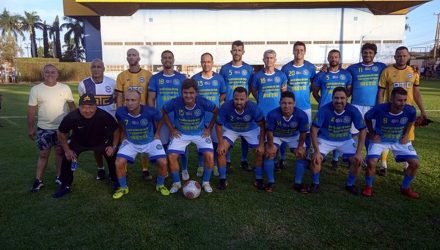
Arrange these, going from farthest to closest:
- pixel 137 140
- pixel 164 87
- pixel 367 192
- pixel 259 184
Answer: pixel 164 87 → pixel 259 184 → pixel 137 140 → pixel 367 192

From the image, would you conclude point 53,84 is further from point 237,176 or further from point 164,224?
point 237,176

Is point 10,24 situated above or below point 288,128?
above

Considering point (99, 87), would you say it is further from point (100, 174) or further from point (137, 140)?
point (100, 174)

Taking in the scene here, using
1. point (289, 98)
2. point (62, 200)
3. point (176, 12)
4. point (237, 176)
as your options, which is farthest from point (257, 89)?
point (176, 12)

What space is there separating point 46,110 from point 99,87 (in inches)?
30.7

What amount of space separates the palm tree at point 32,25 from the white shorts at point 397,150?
7010 cm

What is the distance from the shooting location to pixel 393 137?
4555mm

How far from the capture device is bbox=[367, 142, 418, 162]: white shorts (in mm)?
4457

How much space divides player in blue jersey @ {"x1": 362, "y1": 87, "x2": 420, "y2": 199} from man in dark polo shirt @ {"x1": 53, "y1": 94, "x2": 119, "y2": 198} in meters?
3.52

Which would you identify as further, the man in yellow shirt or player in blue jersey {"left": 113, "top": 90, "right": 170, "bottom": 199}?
the man in yellow shirt

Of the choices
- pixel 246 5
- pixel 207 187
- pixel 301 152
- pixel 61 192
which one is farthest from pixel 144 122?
pixel 246 5

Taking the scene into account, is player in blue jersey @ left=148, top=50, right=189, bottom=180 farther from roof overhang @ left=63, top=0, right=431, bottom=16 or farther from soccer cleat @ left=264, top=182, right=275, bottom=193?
roof overhang @ left=63, top=0, right=431, bottom=16

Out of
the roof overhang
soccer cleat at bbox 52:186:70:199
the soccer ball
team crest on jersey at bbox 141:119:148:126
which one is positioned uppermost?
the roof overhang

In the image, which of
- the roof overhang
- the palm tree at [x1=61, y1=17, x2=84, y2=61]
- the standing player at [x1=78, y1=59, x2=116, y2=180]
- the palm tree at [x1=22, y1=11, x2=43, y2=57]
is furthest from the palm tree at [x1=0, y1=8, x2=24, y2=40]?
the standing player at [x1=78, y1=59, x2=116, y2=180]
